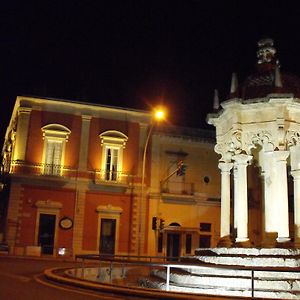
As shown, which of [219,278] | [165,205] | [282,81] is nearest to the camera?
[219,278]

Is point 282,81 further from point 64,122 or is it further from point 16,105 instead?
point 16,105

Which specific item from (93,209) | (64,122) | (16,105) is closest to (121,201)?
(93,209)

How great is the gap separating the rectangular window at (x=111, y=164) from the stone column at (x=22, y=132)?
596 centimetres

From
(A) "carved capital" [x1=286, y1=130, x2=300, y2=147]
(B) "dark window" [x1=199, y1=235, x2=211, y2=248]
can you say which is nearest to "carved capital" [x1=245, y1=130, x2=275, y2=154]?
(A) "carved capital" [x1=286, y1=130, x2=300, y2=147]

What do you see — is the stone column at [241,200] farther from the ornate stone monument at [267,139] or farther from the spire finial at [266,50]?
the spire finial at [266,50]

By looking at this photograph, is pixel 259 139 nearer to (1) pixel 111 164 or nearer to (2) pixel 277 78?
(2) pixel 277 78

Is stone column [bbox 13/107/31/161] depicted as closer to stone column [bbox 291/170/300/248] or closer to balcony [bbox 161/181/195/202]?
balcony [bbox 161/181/195/202]

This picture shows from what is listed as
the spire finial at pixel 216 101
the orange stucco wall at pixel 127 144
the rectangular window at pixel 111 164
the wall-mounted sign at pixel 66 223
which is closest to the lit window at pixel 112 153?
the rectangular window at pixel 111 164

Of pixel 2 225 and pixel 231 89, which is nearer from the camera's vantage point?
pixel 231 89

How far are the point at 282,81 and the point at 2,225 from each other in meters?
25.2

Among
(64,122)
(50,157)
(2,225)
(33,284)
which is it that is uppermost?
(64,122)

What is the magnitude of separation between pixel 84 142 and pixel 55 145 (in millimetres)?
2085

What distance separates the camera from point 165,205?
34.5 meters

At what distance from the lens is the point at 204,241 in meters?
35.0
